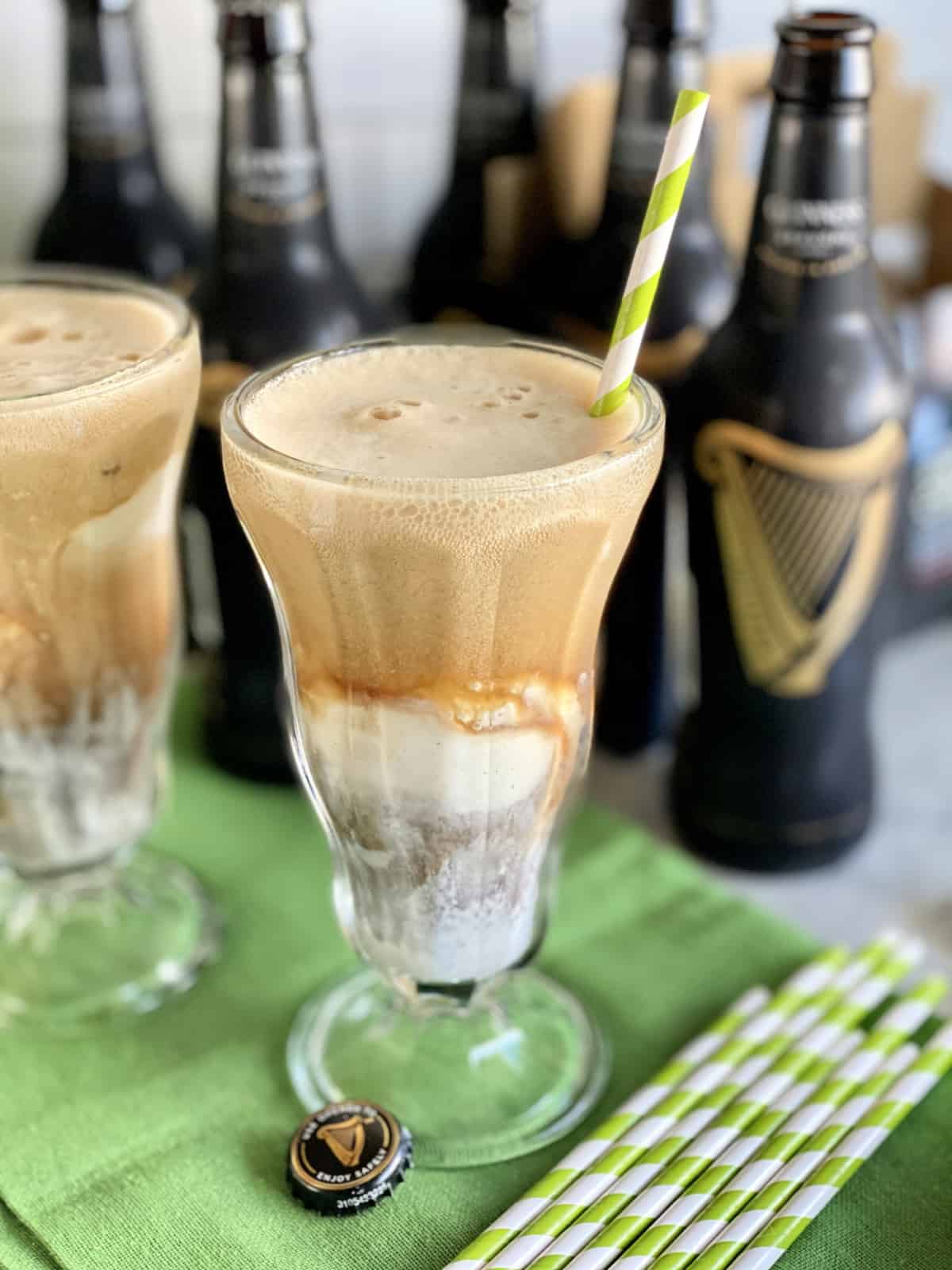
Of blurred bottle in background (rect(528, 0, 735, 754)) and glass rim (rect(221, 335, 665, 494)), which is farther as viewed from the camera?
blurred bottle in background (rect(528, 0, 735, 754))

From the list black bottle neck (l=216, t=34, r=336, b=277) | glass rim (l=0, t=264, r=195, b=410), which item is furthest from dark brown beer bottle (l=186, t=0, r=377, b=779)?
glass rim (l=0, t=264, r=195, b=410)

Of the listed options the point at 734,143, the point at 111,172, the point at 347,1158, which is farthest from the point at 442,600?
the point at 734,143

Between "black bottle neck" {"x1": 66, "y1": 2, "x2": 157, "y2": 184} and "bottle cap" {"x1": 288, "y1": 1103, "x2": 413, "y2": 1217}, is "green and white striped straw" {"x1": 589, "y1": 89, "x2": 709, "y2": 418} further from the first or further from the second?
"black bottle neck" {"x1": 66, "y1": 2, "x2": 157, "y2": 184}

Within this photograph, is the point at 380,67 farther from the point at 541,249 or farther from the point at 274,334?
the point at 274,334

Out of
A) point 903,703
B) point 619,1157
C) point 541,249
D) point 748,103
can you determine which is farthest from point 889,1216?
point 748,103

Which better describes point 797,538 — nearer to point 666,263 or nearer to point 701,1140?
point 666,263

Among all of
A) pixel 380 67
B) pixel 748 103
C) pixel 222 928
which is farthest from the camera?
pixel 380 67
